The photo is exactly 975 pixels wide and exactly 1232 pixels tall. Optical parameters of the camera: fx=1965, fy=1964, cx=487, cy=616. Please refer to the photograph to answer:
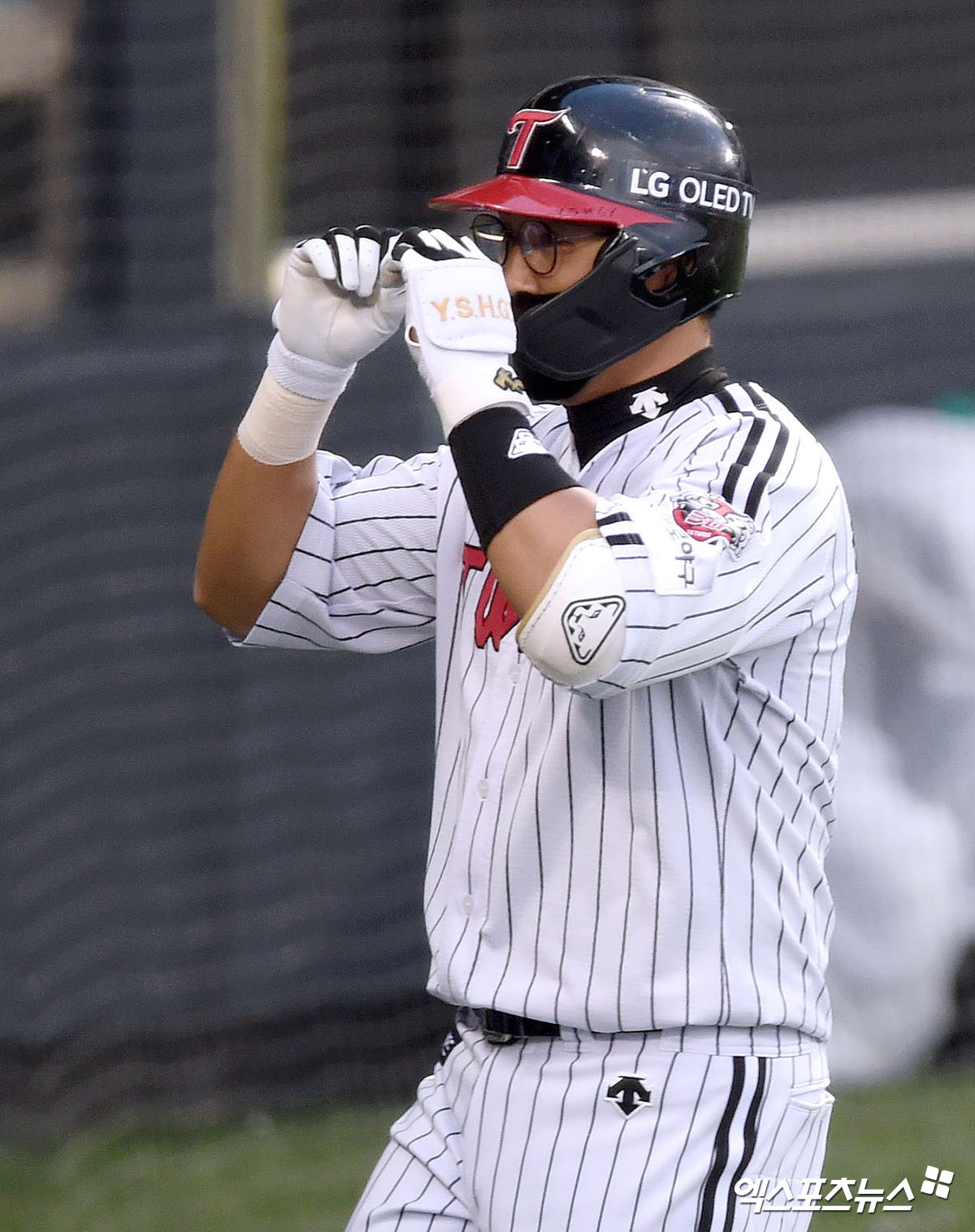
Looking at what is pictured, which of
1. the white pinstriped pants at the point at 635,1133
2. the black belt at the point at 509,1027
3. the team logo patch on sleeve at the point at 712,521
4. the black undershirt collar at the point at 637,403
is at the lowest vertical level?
the white pinstriped pants at the point at 635,1133

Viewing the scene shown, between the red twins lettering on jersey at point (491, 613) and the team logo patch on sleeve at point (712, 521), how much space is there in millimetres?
362

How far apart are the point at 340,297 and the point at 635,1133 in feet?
3.84

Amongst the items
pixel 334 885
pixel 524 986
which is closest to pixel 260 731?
pixel 334 885

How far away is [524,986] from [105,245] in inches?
149

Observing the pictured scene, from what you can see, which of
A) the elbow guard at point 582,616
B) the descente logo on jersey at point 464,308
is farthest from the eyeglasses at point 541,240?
the elbow guard at point 582,616

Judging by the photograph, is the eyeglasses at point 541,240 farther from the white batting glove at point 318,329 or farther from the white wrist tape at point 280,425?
the white wrist tape at point 280,425

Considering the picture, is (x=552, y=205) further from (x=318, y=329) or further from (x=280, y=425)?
(x=280, y=425)

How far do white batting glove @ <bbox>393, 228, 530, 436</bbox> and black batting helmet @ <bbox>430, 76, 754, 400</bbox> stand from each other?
0.57ft

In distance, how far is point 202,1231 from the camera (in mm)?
4598

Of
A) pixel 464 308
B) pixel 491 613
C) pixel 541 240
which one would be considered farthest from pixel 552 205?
pixel 491 613

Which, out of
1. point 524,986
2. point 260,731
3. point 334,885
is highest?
→ point 524,986

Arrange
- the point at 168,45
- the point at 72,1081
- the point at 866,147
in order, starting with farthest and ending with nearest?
the point at 866,147 < the point at 168,45 < the point at 72,1081

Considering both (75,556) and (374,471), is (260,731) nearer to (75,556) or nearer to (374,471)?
(75,556)

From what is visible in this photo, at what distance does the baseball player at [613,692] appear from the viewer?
226cm
